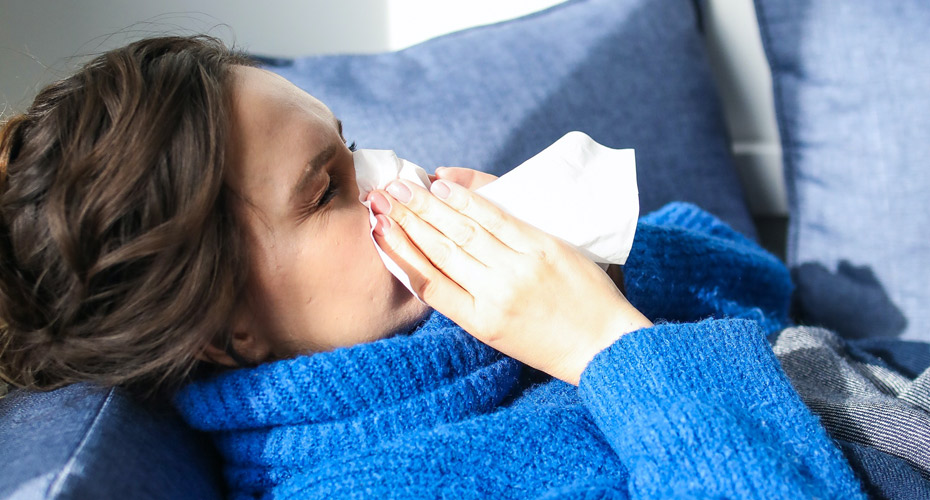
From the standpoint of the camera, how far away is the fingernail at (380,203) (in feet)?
2.67

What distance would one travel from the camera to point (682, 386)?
2.39 ft

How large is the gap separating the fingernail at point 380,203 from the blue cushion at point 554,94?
0.41 meters

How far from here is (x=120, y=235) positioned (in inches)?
27.6

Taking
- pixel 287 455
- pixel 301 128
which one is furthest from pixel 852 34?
pixel 287 455

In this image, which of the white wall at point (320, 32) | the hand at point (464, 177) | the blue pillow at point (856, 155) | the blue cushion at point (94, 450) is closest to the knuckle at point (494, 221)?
the hand at point (464, 177)

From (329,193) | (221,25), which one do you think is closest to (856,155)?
(329,193)

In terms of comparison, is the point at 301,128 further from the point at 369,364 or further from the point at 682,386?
the point at 682,386

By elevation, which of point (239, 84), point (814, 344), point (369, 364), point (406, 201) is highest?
point (239, 84)

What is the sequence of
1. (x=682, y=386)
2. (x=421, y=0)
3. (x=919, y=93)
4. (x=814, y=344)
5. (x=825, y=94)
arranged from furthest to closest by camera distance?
1. (x=421, y=0)
2. (x=825, y=94)
3. (x=919, y=93)
4. (x=814, y=344)
5. (x=682, y=386)

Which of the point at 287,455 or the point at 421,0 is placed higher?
the point at 421,0

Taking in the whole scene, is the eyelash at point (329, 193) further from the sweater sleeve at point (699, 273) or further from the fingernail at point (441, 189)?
the sweater sleeve at point (699, 273)

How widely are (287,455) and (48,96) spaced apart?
0.47m

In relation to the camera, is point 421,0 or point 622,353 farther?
point 421,0

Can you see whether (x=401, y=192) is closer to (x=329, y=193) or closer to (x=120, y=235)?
(x=329, y=193)
